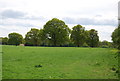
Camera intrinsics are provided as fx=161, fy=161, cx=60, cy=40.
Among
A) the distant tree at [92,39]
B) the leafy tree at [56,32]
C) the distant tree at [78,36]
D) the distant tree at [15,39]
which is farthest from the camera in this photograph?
the distant tree at [15,39]

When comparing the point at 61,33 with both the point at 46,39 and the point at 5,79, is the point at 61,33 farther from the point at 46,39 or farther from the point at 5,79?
the point at 5,79

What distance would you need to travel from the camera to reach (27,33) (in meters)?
105

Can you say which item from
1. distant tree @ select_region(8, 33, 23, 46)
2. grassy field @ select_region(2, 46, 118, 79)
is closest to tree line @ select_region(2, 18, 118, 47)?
distant tree @ select_region(8, 33, 23, 46)

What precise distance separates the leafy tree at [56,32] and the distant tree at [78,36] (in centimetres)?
1117

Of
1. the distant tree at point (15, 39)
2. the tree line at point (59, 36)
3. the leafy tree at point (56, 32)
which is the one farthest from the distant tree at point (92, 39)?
the distant tree at point (15, 39)

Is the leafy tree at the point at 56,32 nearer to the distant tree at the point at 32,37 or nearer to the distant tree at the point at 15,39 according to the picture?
the distant tree at the point at 32,37

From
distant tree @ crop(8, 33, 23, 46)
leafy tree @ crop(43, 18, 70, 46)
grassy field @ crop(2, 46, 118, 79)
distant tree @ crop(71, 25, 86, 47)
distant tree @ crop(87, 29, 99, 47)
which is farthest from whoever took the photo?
distant tree @ crop(8, 33, 23, 46)

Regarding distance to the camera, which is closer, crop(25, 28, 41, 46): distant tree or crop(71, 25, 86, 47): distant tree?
crop(71, 25, 86, 47): distant tree

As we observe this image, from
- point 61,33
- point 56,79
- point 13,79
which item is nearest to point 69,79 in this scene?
point 56,79

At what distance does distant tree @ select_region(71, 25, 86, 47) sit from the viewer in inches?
3477

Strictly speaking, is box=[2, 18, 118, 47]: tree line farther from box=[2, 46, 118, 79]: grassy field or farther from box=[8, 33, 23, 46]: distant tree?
box=[2, 46, 118, 79]: grassy field

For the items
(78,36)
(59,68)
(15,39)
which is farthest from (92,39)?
(59,68)

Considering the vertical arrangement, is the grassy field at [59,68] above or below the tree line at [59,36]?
below

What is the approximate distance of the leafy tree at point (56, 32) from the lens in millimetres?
76500
